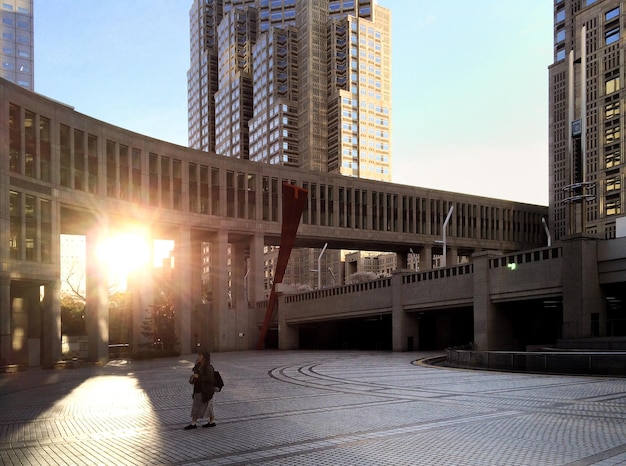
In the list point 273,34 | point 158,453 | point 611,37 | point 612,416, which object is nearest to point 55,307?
point 158,453

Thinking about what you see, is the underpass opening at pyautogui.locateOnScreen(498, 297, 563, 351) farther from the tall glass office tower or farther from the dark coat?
the tall glass office tower

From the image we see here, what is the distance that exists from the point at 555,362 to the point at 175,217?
152ft

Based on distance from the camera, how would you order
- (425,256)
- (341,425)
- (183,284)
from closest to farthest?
1. (341,425)
2. (183,284)
3. (425,256)

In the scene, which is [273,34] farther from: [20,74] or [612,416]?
[612,416]

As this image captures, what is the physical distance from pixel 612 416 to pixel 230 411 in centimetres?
887

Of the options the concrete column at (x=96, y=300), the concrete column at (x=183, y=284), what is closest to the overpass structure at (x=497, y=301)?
the concrete column at (x=183, y=284)

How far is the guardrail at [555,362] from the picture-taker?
22047 millimetres

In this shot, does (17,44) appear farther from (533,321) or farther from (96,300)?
(533,321)

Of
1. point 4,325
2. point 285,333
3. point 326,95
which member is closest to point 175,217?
point 285,333

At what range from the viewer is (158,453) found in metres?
10.5

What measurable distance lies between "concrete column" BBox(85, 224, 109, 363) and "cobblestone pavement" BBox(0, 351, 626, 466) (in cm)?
3063

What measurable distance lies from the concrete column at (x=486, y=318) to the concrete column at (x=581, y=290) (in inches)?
264

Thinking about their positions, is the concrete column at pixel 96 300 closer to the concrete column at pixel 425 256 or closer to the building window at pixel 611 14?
the concrete column at pixel 425 256

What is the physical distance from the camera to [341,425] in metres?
12.6
